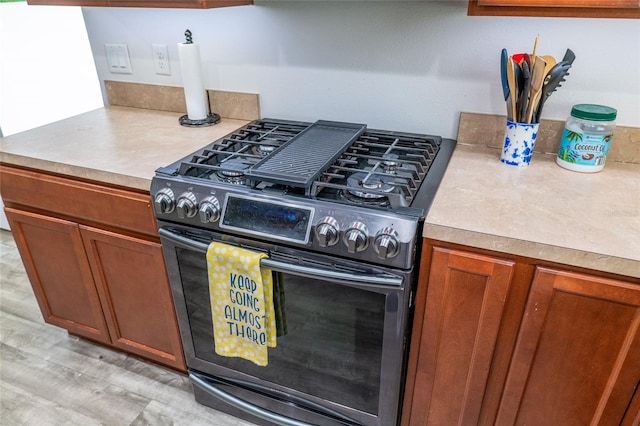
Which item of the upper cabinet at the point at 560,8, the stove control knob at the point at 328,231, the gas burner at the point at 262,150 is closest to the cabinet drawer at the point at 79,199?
the gas burner at the point at 262,150

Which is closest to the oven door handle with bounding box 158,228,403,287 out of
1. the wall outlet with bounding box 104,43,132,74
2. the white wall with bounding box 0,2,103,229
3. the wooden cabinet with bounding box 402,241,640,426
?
the wooden cabinet with bounding box 402,241,640,426

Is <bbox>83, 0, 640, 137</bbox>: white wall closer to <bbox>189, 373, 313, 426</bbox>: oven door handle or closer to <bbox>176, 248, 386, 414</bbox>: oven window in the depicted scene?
<bbox>176, 248, 386, 414</bbox>: oven window

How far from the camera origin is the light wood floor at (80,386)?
1.56 m

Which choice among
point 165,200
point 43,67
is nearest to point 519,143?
point 165,200

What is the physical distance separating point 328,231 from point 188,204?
1.34ft

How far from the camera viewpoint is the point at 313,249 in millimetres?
1084

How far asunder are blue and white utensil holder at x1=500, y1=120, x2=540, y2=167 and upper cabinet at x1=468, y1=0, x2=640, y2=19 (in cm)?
30

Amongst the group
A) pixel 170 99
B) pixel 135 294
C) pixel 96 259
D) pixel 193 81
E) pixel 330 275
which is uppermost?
pixel 193 81

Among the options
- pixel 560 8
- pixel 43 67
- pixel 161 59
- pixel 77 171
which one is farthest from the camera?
pixel 43 67

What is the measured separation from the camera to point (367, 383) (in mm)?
1239

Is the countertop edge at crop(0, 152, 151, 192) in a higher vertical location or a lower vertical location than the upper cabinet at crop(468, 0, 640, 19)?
lower

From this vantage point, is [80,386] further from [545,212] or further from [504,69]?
[504,69]

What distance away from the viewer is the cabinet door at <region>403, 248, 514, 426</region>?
102 centimetres

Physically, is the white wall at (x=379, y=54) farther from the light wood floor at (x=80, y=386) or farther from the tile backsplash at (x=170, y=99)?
the light wood floor at (x=80, y=386)
